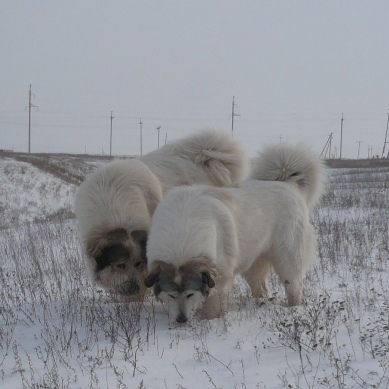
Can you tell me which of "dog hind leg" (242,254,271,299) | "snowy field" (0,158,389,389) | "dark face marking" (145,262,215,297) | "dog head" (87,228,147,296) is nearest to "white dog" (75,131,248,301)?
"dog head" (87,228,147,296)

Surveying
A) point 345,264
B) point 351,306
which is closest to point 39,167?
point 345,264

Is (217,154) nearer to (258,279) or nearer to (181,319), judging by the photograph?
(258,279)

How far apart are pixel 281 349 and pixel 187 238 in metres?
1.54

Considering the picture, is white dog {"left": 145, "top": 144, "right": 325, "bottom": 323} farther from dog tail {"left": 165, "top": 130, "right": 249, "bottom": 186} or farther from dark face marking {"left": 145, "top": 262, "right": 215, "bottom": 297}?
dog tail {"left": 165, "top": 130, "right": 249, "bottom": 186}

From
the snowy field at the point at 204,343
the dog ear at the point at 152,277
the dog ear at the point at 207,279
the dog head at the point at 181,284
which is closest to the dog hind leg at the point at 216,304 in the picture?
the snowy field at the point at 204,343

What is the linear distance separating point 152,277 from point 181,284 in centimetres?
33

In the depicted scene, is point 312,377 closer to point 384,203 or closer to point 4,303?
point 4,303

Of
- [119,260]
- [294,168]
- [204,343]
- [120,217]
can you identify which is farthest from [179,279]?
[294,168]

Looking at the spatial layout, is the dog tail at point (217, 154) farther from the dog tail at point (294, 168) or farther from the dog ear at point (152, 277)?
the dog ear at point (152, 277)

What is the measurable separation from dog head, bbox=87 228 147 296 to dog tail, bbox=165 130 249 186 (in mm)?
2483

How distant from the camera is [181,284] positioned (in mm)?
5699

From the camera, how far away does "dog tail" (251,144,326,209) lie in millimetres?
7926

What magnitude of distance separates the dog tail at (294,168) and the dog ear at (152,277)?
2822mm

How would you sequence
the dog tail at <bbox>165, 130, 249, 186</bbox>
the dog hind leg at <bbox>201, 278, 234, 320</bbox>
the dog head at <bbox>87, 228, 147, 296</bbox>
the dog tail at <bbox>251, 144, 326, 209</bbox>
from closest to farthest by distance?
1. the dog hind leg at <bbox>201, 278, 234, 320</bbox>
2. the dog head at <bbox>87, 228, 147, 296</bbox>
3. the dog tail at <bbox>251, 144, 326, 209</bbox>
4. the dog tail at <bbox>165, 130, 249, 186</bbox>
